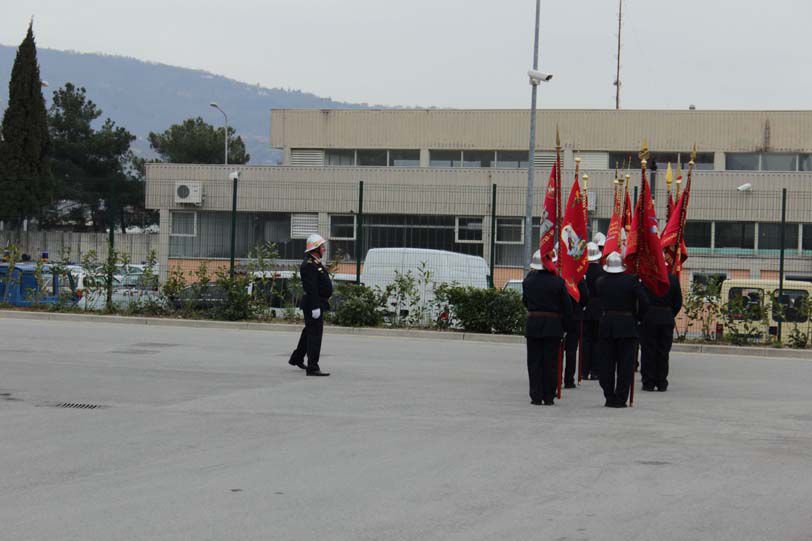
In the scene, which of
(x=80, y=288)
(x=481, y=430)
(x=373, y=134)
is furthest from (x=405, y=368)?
(x=373, y=134)

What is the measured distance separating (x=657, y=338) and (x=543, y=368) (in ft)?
8.09

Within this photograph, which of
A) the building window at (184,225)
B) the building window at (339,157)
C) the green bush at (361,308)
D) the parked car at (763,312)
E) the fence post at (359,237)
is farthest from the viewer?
the building window at (339,157)

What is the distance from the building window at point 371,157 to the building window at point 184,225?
21.3 metres

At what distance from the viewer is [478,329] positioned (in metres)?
22.7

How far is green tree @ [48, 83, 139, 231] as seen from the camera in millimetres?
66438

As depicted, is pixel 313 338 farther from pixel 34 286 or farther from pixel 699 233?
pixel 699 233

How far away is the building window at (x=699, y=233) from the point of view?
3043 cm

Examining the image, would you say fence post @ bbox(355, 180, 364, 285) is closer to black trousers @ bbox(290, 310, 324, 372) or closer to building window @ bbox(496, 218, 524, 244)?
building window @ bbox(496, 218, 524, 244)

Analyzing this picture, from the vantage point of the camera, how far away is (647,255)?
1455cm

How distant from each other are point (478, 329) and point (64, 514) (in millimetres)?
16116

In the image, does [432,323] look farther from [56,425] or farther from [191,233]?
[56,425]

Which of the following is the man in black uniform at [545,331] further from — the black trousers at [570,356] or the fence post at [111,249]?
the fence post at [111,249]

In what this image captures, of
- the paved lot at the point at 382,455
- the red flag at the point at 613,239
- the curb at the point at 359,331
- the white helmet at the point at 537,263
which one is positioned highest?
the red flag at the point at 613,239

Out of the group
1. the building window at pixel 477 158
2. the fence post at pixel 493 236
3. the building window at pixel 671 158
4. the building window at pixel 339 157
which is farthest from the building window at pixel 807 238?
the building window at pixel 339 157
